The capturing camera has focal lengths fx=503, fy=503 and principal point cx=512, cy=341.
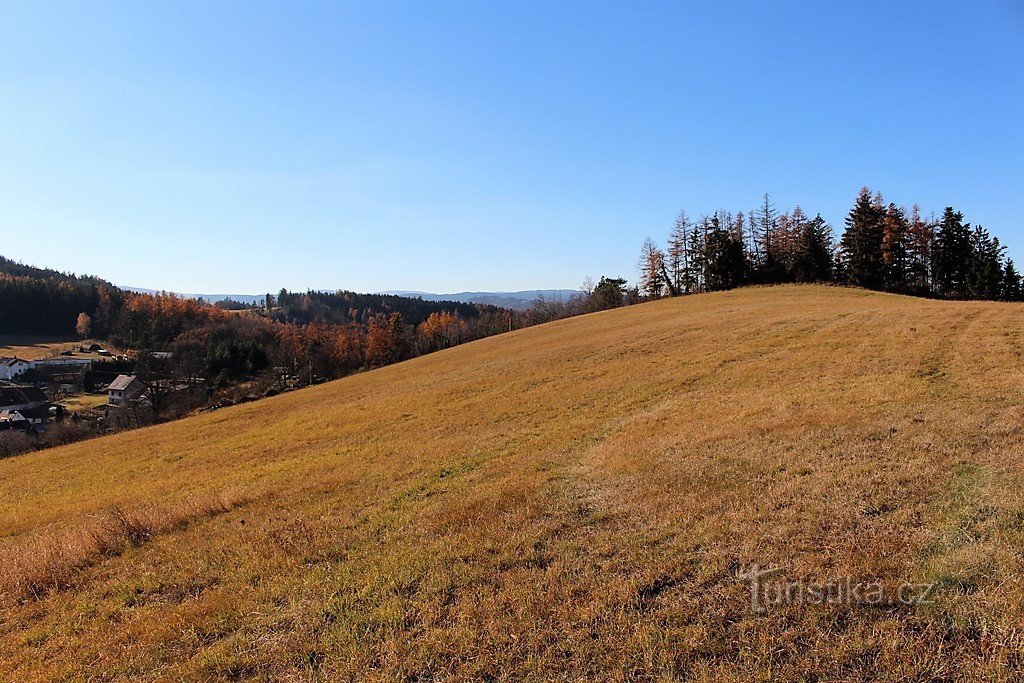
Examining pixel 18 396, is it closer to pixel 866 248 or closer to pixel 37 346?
pixel 37 346

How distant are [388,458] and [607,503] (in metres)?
8.49

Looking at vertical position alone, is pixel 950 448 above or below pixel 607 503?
above

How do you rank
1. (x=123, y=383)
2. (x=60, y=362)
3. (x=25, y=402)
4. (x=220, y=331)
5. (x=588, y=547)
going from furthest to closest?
(x=220, y=331) < (x=60, y=362) < (x=123, y=383) < (x=25, y=402) < (x=588, y=547)

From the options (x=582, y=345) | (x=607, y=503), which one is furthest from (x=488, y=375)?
(x=607, y=503)

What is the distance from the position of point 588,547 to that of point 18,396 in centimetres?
9314

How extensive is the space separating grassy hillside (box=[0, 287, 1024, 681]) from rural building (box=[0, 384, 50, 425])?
65181mm

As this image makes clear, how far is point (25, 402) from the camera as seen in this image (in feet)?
227

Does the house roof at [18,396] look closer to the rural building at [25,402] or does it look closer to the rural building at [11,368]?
the rural building at [25,402]

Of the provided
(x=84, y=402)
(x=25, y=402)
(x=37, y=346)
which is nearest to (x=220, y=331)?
(x=37, y=346)

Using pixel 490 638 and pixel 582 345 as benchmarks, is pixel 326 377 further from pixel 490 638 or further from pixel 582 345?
pixel 490 638

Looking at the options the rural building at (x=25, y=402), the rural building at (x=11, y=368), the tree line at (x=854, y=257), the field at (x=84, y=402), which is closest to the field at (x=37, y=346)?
the rural building at (x=11, y=368)

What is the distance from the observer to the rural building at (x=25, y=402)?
64.6 metres

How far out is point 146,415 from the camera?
5422 centimetres

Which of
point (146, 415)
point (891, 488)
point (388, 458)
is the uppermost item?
point (891, 488)
